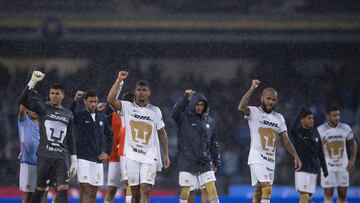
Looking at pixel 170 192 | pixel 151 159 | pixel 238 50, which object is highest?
pixel 238 50

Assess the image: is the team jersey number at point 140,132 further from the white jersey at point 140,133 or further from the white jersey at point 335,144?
the white jersey at point 335,144

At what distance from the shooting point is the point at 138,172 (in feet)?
46.2

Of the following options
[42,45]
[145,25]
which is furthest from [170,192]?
[42,45]

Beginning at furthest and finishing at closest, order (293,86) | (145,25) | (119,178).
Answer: (293,86) < (145,25) < (119,178)

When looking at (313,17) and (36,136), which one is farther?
(313,17)

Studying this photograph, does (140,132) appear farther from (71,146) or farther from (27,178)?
(27,178)

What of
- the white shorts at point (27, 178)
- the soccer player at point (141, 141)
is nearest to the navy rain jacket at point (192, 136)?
the soccer player at point (141, 141)

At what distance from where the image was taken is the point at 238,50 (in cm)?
2595

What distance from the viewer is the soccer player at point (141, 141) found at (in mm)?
14031

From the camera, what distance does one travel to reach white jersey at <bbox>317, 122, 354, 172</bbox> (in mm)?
17234

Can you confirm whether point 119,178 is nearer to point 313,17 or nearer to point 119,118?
point 119,118

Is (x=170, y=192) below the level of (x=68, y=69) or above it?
below

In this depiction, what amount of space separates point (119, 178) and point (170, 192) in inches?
225

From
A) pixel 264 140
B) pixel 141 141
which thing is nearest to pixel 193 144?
pixel 141 141
